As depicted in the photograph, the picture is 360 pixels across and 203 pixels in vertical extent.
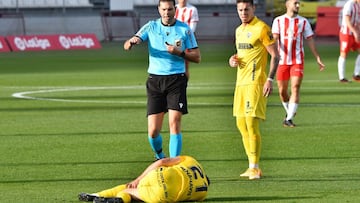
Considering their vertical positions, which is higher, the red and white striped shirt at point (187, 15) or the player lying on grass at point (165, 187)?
the player lying on grass at point (165, 187)

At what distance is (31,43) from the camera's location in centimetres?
4481

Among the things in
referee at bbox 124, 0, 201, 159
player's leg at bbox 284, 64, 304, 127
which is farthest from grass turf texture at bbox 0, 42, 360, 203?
referee at bbox 124, 0, 201, 159

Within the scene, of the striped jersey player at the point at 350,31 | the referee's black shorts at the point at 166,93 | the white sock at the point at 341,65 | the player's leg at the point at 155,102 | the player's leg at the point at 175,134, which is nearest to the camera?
the player's leg at the point at 175,134

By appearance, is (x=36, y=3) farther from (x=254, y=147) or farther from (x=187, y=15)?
(x=254, y=147)

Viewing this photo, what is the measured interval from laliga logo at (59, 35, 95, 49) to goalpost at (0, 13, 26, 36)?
3466mm

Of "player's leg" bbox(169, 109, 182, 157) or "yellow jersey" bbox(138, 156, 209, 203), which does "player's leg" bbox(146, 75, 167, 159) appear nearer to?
"player's leg" bbox(169, 109, 182, 157)

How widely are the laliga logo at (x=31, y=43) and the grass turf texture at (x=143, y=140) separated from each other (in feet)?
42.1

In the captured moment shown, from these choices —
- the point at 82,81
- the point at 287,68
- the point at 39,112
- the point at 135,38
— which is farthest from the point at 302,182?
the point at 82,81

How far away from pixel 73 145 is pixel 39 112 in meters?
5.33

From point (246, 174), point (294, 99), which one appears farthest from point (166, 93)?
point (294, 99)

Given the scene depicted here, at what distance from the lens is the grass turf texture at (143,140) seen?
493 inches

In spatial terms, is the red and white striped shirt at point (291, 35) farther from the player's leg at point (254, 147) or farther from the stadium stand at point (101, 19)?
the stadium stand at point (101, 19)

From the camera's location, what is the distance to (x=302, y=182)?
41.9 feet

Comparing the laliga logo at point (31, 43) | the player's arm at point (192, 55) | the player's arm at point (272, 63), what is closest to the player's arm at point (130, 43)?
the player's arm at point (192, 55)
